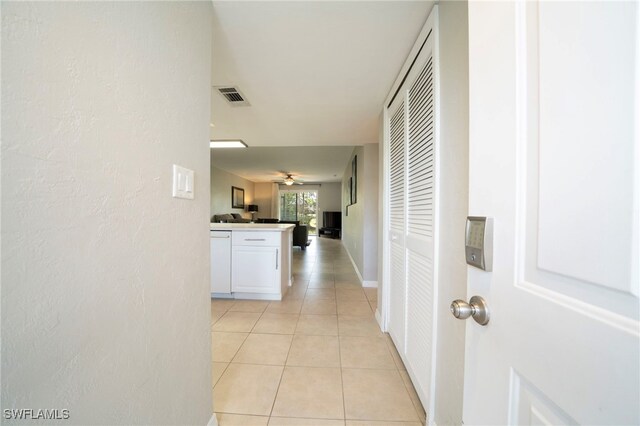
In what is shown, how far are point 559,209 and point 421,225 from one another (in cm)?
102

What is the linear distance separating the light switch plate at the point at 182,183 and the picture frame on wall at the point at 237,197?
770 centimetres

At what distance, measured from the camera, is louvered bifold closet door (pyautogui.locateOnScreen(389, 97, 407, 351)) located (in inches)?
66.1

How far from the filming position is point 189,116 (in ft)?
3.22

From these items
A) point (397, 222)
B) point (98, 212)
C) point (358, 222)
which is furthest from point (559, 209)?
point (358, 222)

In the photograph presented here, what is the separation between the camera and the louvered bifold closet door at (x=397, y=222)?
168 cm

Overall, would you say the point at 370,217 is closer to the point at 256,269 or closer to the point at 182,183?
the point at 256,269

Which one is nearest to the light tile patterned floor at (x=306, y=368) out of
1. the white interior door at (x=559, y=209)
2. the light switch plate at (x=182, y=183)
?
the white interior door at (x=559, y=209)

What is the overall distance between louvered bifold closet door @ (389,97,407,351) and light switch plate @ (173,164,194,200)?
1316 mm

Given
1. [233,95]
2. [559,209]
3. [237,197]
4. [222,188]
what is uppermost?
[233,95]

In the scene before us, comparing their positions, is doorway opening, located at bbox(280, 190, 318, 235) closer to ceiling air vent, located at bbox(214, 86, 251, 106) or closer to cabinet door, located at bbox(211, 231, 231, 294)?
cabinet door, located at bbox(211, 231, 231, 294)

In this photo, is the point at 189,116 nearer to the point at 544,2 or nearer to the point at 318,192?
the point at 544,2

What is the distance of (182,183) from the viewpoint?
93cm

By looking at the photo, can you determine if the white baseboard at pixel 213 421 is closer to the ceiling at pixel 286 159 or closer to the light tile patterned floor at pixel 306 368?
the light tile patterned floor at pixel 306 368

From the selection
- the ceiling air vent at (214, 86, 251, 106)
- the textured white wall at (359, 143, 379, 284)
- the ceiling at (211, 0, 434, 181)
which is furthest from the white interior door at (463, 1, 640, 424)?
the textured white wall at (359, 143, 379, 284)
